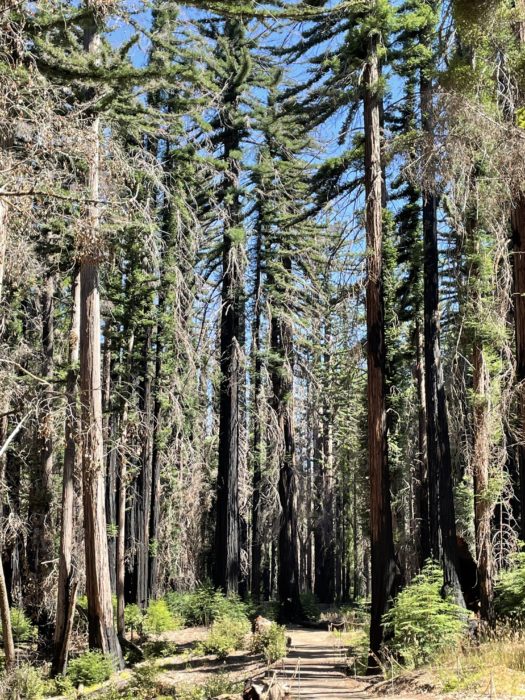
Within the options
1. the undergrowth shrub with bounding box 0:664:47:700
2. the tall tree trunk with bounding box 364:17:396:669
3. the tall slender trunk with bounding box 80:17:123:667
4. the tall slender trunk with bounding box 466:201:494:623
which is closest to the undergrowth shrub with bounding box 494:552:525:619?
the tall tree trunk with bounding box 364:17:396:669

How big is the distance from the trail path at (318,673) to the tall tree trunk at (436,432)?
9.96 ft

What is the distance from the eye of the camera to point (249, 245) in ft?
77.7

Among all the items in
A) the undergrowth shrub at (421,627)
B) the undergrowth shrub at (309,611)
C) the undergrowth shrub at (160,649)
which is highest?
the undergrowth shrub at (421,627)

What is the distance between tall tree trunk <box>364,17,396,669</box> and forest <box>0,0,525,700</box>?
0.05 metres

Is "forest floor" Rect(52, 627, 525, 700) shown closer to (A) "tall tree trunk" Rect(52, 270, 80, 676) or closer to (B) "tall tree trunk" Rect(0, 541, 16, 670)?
(A) "tall tree trunk" Rect(52, 270, 80, 676)

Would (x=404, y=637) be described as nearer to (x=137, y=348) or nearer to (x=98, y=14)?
(x=98, y=14)

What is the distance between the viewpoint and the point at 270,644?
14.1 metres

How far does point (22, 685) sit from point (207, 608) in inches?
333

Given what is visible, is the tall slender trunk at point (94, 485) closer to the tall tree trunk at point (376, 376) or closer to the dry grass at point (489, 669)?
the tall tree trunk at point (376, 376)

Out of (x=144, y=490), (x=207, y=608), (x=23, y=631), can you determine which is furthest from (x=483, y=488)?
(x=23, y=631)

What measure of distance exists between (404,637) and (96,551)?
5.80m

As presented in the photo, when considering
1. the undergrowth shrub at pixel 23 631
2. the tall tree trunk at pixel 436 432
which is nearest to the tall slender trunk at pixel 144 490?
the undergrowth shrub at pixel 23 631

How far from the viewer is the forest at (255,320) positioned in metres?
9.38

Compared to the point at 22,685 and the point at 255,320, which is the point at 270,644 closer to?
the point at 22,685
